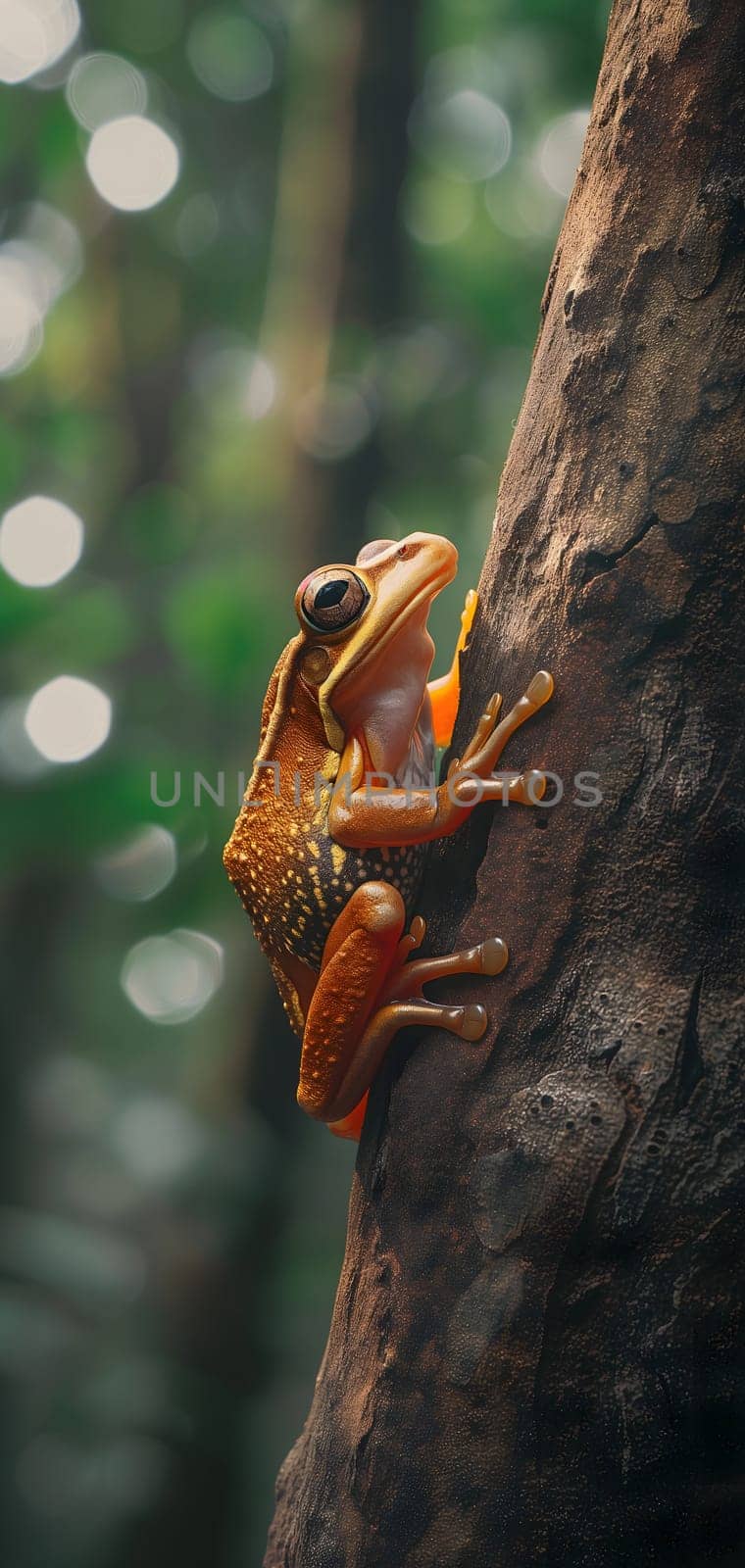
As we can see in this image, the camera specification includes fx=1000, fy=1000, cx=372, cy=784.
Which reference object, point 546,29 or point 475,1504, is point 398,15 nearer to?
point 546,29

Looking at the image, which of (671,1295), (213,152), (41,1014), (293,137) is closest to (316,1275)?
(41,1014)

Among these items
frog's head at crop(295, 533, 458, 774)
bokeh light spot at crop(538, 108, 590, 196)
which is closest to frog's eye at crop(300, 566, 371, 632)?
frog's head at crop(295, 533, 458, 774)

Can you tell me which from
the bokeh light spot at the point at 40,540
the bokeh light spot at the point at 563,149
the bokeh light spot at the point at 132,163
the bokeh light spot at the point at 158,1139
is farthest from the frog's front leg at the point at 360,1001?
the bokeh light spot at the point at 132,163

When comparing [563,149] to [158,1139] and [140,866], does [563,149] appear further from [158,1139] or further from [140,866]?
[158,1139]

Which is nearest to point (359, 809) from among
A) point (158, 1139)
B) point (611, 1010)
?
point (611, 1010)

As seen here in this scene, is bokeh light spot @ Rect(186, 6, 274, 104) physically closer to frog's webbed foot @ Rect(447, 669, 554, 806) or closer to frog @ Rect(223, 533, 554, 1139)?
frog @ Rect(223, 533, 554, 1139)

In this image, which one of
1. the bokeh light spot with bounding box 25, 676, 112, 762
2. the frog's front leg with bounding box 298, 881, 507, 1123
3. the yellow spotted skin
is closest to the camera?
the frog's front leg with bounding box 298, 881, 507, 1123
